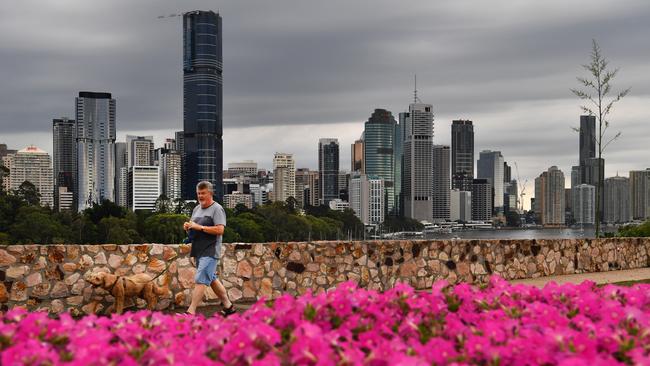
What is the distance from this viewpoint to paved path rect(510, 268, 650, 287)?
1652 centimetres

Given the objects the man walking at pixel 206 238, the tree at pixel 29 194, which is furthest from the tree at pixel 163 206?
the man walking at pixel 206 238

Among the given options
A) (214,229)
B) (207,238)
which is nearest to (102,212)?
(207,238)

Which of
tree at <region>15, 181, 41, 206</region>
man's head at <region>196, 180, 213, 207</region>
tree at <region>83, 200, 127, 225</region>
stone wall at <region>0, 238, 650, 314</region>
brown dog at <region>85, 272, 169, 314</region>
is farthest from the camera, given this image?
tree at <region>15, 181, 41, 206</region>

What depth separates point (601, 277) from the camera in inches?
703

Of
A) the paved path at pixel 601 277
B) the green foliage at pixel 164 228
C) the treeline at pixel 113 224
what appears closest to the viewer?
the paved path at pixel 601 277

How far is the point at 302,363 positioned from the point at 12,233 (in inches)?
3742

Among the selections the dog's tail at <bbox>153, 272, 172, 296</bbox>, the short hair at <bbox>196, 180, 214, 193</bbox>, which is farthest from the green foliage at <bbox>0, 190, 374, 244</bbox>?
the short hair at <bbox>196, 180, 214, 193</bbox>

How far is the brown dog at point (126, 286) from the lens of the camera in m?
11.0

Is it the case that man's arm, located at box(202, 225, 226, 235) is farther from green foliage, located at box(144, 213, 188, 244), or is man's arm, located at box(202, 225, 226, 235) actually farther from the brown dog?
green foliage, located at box(144, 213, 188, 244)

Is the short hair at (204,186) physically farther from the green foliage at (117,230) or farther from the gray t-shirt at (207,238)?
the green foliage at (117,230)

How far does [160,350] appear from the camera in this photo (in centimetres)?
392

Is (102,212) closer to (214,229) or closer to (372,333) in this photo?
(214,229)

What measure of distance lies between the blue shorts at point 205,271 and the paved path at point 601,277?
7.86 meters

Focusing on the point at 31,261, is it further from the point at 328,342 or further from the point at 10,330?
the point at 328,342
